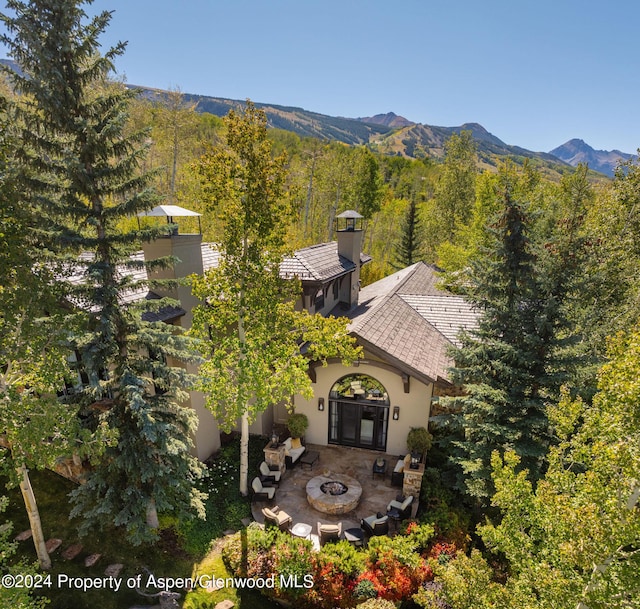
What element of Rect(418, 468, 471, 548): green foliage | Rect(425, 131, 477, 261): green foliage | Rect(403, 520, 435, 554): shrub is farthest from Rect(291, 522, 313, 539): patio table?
Rect(425, 131, 477, 261): green foliage

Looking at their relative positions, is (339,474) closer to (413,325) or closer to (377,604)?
(377,604)

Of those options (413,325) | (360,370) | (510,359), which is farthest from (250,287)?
(413,325)

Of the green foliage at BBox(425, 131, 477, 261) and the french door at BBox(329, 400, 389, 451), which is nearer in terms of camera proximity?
the french door at BBox(329, 400, 389, 451)

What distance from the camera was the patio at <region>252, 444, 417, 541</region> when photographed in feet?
37.9

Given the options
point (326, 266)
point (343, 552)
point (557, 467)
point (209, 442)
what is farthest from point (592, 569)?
point (326, 266)

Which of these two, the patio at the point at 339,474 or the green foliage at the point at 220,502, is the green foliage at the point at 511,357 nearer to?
the patio at the point at 339,474

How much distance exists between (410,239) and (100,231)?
121 feet

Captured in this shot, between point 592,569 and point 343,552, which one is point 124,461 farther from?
point 592,569

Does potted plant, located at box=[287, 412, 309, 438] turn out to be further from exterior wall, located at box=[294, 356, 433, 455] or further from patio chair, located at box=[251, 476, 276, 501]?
patio chair, located at box=[251, 476, 276, 501]

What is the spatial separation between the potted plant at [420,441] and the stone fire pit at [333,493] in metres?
2.34

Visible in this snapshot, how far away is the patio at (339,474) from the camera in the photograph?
1156 cm

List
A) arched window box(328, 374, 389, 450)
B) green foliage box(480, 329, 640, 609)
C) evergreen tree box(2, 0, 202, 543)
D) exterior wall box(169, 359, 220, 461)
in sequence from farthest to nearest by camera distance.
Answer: arched window box(328, 374, 389, 450)
exterior wall box(169, 359, 220, 461)
evergreen tree box(2, 0, 202, 543)
green foliage box(480, 329, 640, 609)

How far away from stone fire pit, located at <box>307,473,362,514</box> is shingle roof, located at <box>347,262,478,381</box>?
14.5ft

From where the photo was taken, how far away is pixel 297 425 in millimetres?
14258
